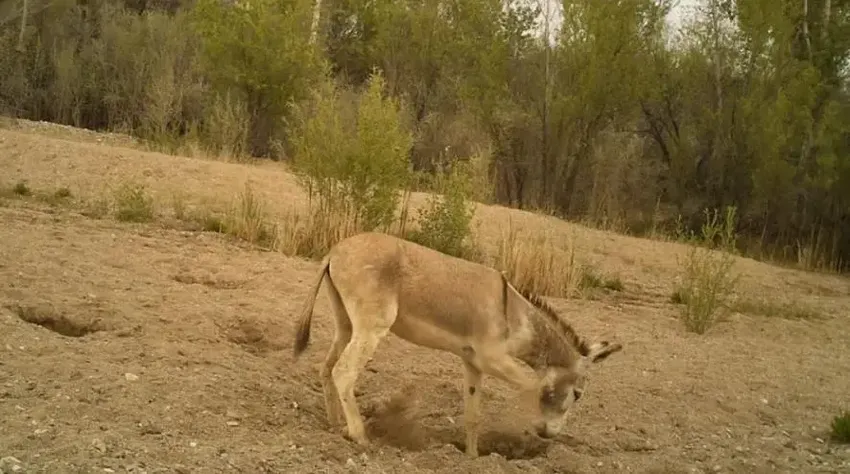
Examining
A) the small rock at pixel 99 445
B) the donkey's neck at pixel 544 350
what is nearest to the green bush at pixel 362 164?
the donkey's neck at pixel 544 350

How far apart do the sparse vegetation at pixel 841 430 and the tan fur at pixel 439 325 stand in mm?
2156

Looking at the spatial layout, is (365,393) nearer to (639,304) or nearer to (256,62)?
(639,304)

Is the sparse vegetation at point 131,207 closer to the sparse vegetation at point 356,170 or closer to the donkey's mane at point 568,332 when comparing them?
the sparse vegetation at point 356,170

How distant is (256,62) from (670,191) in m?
12.0

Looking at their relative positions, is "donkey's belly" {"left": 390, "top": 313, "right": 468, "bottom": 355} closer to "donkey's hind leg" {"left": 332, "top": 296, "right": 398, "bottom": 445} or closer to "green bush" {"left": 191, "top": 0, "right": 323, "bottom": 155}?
"donkey's hind leg" {"left": 332, "top": 296, "right": 398, "bottom": 445}

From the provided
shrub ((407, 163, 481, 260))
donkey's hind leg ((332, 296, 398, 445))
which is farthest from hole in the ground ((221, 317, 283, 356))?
shrub ((407, 163, 481, 260))

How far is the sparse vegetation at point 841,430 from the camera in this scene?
7.39 m

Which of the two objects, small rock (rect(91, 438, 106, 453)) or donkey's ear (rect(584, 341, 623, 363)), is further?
donkey's ear (rect(584, 341, 623, 363))

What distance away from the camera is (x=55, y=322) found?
7.41 meters

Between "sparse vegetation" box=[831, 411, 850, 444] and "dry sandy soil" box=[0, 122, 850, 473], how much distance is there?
117mm

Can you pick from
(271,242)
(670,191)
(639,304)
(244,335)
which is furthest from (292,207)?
(670,191)

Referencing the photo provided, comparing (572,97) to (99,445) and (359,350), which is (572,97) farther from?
(99,445)

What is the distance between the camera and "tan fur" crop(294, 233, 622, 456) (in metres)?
6.40

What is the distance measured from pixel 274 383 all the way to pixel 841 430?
15.2ft
